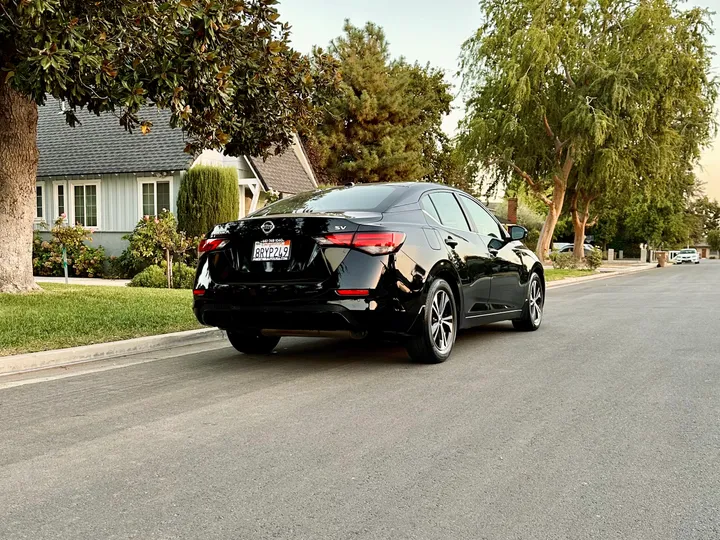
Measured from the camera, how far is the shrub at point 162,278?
57.5 feet

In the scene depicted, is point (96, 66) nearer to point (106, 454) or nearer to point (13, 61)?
point (13, 61)

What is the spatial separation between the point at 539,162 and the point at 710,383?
3042 cm

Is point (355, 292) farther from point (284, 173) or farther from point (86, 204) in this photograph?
point (284, 173)

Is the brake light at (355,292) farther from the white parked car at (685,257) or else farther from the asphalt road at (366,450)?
the white parked car at (685,257)

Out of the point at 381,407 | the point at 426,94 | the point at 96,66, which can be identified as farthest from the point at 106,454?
the point at 426,94

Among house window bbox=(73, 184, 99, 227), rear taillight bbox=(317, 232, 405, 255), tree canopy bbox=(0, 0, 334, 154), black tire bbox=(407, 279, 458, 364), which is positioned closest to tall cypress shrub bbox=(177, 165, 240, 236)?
house window bbox=(73, 184, 99, 227)

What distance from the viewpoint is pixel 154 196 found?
23891 mm

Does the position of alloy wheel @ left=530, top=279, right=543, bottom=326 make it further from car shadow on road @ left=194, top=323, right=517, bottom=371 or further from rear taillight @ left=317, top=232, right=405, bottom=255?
rear taillight @ left=317, top=232, right=405, bottom=255

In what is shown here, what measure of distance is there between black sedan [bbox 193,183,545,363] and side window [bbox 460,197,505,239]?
676mm

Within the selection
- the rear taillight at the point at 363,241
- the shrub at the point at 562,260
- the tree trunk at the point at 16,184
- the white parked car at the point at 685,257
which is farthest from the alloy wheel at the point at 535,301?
the white parked car at the point at 685,257

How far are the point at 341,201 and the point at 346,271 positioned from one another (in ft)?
3.73

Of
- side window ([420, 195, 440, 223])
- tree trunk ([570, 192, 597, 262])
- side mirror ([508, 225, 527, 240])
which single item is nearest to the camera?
side window ([420, 195, 440, 223])

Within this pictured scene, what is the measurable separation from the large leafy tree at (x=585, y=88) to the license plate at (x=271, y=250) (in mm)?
26801

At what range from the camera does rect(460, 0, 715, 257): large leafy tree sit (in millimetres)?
31859
